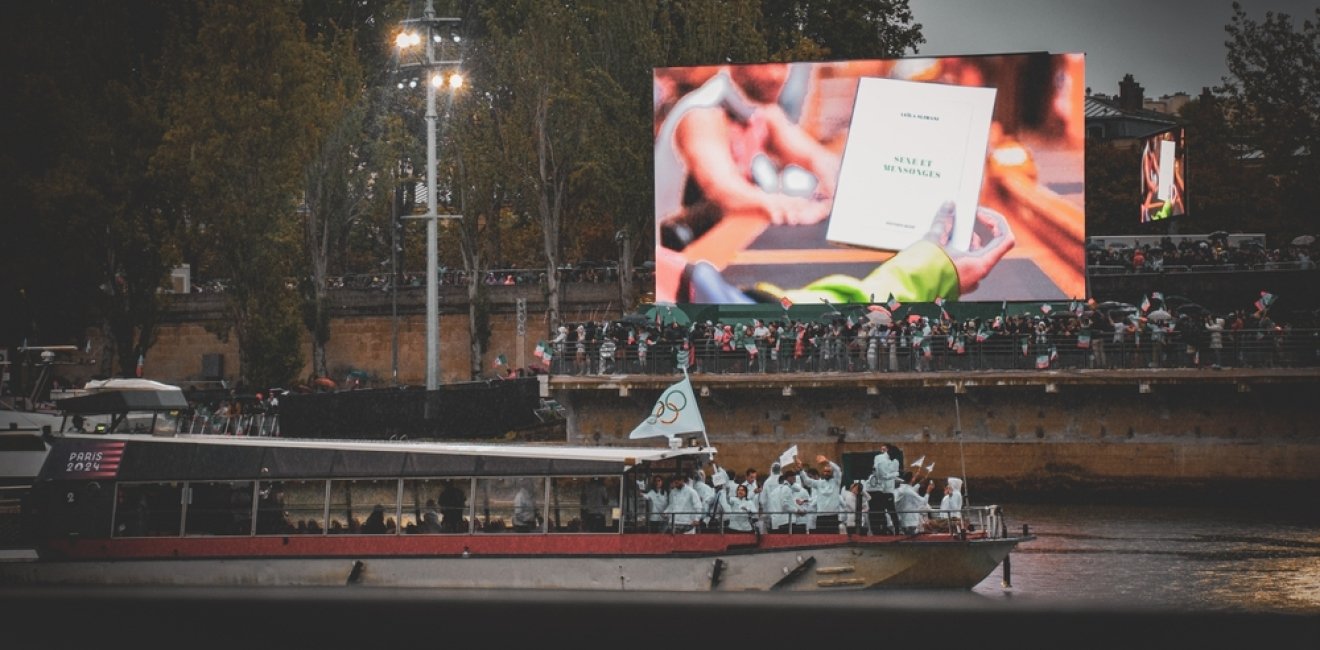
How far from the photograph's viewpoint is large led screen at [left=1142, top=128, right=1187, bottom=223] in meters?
57.5

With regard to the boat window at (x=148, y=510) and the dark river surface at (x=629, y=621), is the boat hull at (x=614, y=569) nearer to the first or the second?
the boat window at (x=148, y=510)

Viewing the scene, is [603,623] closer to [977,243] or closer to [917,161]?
[977,243]

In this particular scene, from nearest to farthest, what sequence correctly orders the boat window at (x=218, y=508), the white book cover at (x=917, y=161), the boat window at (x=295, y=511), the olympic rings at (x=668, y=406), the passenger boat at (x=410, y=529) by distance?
the passenger boat at (x=410, y=529) → the boat window at (x=295, y=511) → the boat window at (x=218, y=508) → the olympic rings at (x=668, y=406) → the white book cover at (x=917, y=161)

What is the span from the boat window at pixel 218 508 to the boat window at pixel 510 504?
12.0 feet

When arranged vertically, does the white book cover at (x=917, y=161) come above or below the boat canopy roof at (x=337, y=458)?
above

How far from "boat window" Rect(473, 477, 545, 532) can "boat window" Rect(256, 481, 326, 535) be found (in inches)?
96.3

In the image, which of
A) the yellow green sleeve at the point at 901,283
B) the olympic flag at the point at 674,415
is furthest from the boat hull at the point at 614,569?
the yellow green sleeve at the point at 901,283

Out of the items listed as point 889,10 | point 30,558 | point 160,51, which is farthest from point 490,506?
point 889,10

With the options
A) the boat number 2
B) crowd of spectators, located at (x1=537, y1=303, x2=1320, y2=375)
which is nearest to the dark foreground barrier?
the boat number 2

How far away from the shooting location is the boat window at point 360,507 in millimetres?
24219

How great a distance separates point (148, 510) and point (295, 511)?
94.4 inches

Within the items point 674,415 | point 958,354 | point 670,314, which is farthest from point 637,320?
point 674,415

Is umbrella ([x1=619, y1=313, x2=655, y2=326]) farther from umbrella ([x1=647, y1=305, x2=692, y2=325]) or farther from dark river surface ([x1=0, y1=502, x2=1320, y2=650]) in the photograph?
dark river surface ([x1=0, y1=502, x2=1320, y2=650])

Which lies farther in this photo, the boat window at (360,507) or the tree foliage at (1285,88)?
the tree foliage at (1285,88)
